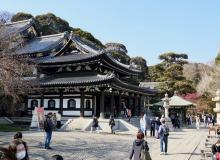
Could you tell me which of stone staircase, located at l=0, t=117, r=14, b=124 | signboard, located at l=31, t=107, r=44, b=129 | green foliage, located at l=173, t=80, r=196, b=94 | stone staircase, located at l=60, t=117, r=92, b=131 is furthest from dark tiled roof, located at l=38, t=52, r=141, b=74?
green foliage, located at l=173, t=80, r=196, b=94

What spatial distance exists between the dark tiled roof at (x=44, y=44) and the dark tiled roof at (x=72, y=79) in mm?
5415

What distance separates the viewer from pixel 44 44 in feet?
157

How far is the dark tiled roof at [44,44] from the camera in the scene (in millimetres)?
45166

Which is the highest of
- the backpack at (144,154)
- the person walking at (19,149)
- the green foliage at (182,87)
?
the green foliage at (182,87)

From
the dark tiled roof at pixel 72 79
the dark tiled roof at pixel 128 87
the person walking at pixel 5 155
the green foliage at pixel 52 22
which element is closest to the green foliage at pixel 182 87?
the dark tiled roof at pixel 128 87

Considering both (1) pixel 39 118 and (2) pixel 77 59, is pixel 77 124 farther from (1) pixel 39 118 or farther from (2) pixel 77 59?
(2) pixel 77 59

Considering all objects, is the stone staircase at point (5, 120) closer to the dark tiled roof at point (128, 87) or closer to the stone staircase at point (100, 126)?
the stone staircase at point (100, 126)

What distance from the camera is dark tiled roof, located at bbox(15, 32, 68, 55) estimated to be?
45.2 metres

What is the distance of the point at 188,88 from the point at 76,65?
87.3 ft

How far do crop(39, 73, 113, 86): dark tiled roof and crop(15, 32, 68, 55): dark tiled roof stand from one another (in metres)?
5.42

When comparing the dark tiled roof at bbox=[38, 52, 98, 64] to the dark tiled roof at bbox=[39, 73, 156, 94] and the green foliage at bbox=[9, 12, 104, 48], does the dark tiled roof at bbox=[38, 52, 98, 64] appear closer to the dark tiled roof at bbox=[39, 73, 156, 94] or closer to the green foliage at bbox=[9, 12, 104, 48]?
the dark tiled roof at bbox=[39, 73, 156, 94]

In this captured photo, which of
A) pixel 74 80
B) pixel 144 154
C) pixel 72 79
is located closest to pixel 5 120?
pixel 72 79

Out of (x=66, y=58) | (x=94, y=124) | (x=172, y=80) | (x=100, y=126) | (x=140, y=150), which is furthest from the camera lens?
(x=172, y=80)

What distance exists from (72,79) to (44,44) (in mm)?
11456
